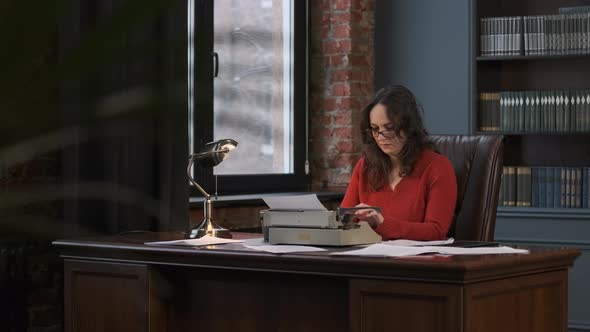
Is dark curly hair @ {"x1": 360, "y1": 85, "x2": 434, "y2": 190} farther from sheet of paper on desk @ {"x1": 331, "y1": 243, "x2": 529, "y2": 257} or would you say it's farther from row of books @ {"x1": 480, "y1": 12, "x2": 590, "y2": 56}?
row of books @ {"x1": 480, "y1": 12, "x2": 590, "y2": 56}

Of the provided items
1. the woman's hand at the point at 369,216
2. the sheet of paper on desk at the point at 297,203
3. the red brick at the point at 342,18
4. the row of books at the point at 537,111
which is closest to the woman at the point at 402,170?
the woman's hand at the point at 369,216

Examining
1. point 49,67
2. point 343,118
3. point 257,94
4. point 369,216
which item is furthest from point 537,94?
point 49,67

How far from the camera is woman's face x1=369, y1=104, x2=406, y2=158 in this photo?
3.04 metres

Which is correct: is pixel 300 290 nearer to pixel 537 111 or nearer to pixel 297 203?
pixel 297 203

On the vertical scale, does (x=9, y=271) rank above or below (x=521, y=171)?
below

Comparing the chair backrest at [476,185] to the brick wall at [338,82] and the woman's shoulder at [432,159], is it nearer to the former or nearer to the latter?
the woman's shoulder at [432,159]

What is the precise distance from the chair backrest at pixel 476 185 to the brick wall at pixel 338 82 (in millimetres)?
1848

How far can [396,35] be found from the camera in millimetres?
4996

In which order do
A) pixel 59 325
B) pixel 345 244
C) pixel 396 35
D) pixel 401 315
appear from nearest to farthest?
pixel 401 315
pixel 345 244
pixel 59 325
pixel 396 35

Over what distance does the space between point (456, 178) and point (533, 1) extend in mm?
2206

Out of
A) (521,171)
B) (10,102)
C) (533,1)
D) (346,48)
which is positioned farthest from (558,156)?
(10,102)

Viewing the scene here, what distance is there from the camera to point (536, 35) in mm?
4629

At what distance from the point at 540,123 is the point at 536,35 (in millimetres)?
458

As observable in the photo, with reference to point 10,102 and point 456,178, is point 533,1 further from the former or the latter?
point 10,102
